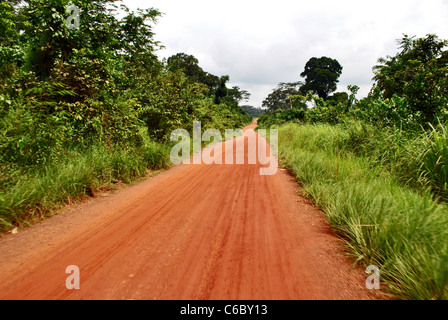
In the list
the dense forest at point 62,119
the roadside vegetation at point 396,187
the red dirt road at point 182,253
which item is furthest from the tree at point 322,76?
the red dirt road at point 182,253

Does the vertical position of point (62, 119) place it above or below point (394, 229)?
above

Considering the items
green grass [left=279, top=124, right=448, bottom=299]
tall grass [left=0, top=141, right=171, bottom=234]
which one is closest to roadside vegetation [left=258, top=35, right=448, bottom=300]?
green grass [left=279, top=124, right=448, bottom=299]

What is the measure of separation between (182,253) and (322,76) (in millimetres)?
49988

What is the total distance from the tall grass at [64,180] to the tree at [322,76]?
151 feet

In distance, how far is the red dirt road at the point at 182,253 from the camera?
63.6 inches

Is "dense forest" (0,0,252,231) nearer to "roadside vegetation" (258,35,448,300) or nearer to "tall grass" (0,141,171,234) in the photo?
"tall grass" (0,141,171,234)

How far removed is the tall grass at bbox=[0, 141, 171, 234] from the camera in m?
2.65

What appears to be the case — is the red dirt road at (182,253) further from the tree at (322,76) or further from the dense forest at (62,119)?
the tree at (322,76)

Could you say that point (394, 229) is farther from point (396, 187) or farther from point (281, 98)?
point (281, 98)

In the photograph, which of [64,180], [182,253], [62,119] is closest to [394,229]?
[182,253]

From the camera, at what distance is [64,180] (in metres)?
3.37

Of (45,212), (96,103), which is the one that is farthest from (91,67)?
(45,212)
